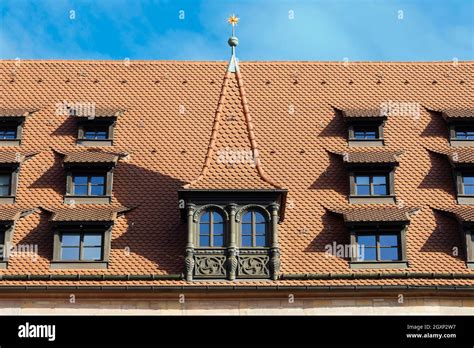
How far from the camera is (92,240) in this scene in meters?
35.7

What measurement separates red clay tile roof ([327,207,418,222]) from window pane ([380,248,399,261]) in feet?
2.67

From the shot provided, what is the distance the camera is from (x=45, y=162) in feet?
126

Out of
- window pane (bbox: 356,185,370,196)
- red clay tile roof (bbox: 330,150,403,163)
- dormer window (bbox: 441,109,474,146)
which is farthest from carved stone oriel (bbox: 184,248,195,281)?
dormer window (bbox: 441,109,474,146)

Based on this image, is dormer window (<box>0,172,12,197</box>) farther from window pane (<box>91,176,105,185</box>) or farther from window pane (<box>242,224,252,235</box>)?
window pane (<box>242,224,252,235</box>)

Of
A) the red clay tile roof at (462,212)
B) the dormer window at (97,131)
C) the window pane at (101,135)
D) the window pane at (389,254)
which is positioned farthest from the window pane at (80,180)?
the red clay tile roof at (462,212)

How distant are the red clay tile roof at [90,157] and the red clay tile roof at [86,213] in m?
1.47

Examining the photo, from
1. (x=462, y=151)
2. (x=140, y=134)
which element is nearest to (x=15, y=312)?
(x=140, y=134)

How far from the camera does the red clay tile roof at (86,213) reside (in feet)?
117

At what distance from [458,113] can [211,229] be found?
9.41 meters

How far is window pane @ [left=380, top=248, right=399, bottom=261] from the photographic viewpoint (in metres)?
35.6

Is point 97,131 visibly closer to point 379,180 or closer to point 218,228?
point 218,228

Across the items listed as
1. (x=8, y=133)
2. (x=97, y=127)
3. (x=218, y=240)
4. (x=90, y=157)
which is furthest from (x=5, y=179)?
(x=218, y=240)

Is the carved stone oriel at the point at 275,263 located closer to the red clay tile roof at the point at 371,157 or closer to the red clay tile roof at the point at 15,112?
the red clay tile roof at the point at 371,157
